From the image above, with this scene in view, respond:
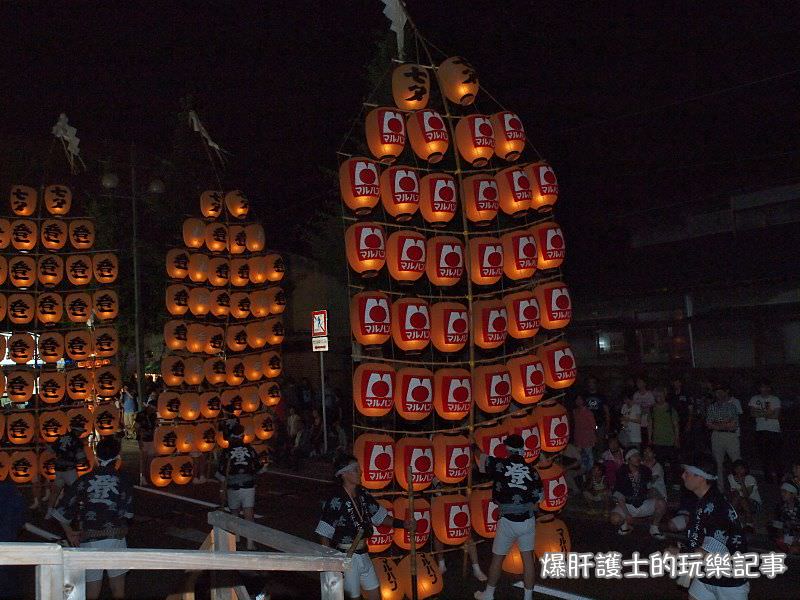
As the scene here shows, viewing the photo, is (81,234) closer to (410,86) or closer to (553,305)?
(410,86)

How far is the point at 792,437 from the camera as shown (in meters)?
14.7

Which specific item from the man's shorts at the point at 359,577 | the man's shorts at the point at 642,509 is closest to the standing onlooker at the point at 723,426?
the man's shorts at the point at 642,509

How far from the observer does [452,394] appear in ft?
32.7

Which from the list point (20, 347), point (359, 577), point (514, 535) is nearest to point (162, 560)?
point (359, 577)

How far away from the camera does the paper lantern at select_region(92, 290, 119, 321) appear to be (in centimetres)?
1983

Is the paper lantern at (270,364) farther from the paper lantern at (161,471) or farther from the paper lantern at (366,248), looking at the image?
the paper lantern at (366,248)

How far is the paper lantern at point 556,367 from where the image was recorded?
1109cm

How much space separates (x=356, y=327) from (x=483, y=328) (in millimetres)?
1854

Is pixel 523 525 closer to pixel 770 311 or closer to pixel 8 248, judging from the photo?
pixel 770 311

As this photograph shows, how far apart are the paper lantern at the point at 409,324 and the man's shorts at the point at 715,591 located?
15.4ft

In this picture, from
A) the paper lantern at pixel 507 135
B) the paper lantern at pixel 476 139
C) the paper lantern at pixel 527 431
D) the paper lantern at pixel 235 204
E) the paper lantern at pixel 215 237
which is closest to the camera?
the paper lantern at pixel 527 431

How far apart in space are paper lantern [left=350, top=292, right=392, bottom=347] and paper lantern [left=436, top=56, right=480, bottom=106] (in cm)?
343

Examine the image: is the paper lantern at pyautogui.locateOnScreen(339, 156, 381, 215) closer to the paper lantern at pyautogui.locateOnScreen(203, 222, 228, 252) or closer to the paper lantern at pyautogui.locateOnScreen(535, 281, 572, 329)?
the paper lantern at pyautogui.locateOnScreen(535, 281, 572, 329)

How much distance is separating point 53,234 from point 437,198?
503 inches
